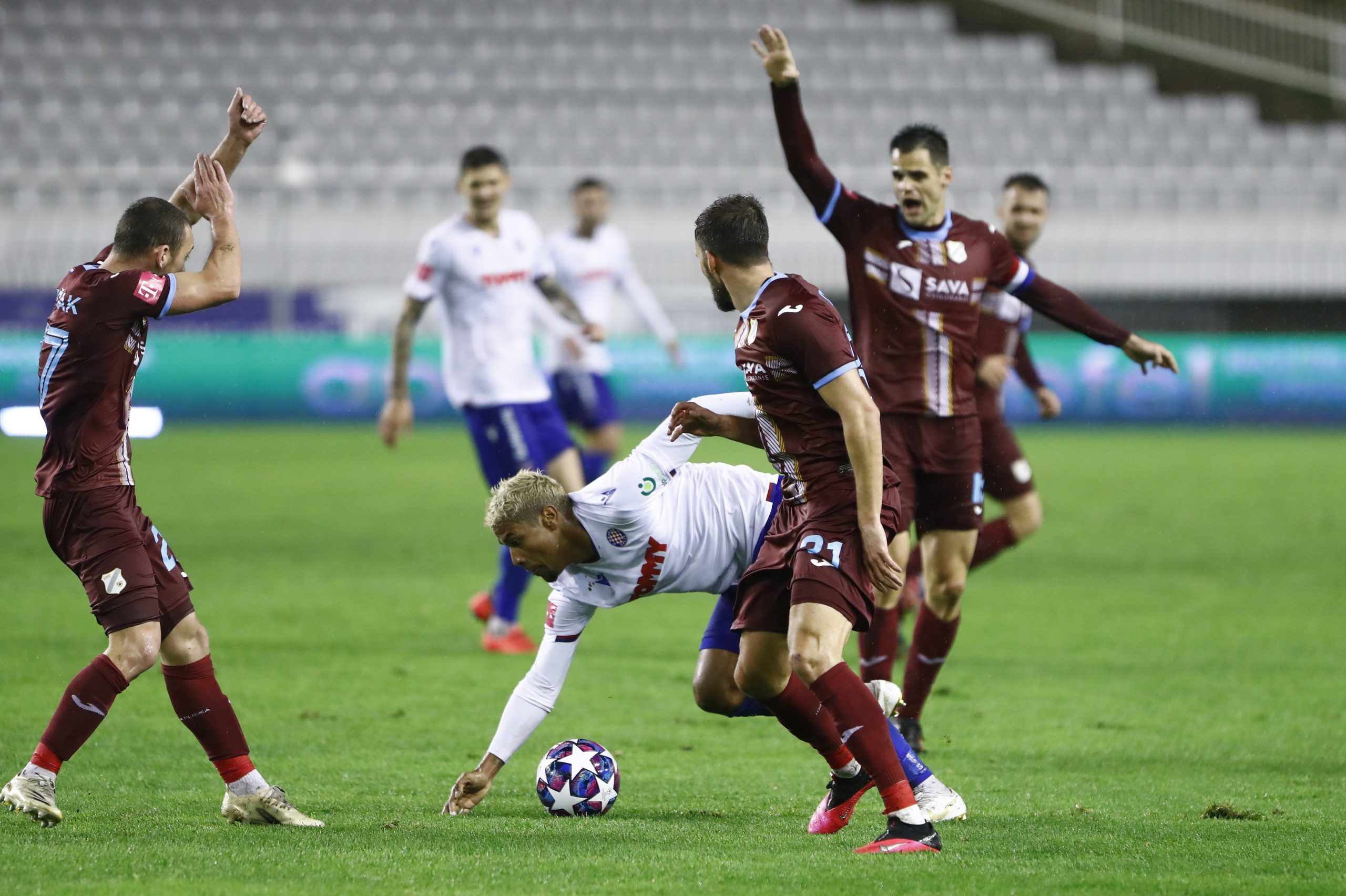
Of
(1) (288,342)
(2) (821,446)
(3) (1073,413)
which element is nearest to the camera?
(2) (821,446)

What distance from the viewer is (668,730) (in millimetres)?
6734

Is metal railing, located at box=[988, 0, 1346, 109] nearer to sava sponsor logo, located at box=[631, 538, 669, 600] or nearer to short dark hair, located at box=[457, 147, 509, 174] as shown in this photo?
short dark hair, located at box=[457, 147, 509, 174]

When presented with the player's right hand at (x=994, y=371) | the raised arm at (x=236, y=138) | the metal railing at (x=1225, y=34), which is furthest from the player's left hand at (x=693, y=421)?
the metal railing at (x=1225, y=34)

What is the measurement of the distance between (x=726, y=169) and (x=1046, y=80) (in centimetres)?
648

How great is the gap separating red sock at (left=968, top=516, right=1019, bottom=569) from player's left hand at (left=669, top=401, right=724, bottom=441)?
360 cm

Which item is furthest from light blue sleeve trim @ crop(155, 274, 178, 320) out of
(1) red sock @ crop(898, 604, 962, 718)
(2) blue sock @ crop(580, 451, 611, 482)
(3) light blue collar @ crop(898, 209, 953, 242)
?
(2) blue sock @ crop(580, 451, 611, 482)

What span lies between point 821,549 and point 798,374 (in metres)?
0.52

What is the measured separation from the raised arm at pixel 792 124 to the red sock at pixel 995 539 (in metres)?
2.67

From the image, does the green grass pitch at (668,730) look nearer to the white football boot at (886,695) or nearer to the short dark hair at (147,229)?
the white football boot at (886,695)

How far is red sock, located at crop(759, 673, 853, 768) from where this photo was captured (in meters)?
5.11

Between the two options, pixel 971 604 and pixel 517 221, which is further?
pixel 971 604

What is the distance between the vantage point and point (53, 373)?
495 centimetres

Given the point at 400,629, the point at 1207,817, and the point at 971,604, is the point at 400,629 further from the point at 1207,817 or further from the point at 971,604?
the point at 1207,817

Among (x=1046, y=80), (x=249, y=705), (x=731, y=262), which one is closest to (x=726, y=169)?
(x=1046, y=80)
